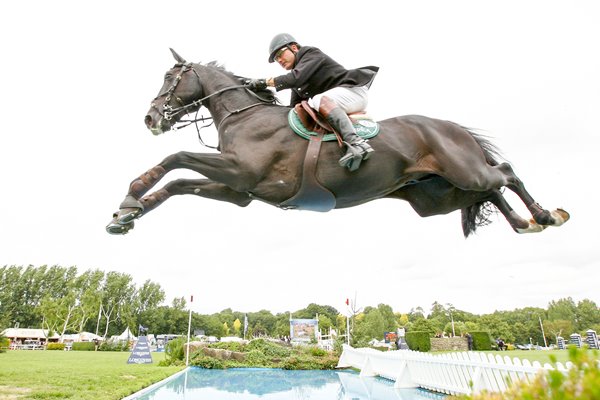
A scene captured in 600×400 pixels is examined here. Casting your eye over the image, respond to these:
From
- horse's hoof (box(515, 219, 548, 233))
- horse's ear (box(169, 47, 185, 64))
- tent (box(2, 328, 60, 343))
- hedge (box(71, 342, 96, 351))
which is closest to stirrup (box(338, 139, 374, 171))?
horse's hoof (box(515, 219, 548, 233))

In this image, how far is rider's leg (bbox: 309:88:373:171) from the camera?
380cm

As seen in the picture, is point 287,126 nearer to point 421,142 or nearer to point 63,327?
point 421,142

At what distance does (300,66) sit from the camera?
4.26 metres

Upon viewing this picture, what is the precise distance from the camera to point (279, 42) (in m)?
4.51

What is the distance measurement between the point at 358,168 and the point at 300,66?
4.26ft

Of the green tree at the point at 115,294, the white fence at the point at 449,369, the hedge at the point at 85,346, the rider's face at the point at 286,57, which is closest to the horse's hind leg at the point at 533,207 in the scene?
the white fence at the point at 449,369

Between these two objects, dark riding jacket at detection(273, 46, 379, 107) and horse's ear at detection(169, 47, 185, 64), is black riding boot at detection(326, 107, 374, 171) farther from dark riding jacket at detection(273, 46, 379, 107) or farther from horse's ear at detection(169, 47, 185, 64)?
horse's ear at detection(169, 47, 185, 64)

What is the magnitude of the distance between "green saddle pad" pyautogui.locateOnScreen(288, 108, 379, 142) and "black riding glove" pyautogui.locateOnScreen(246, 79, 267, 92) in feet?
2.01

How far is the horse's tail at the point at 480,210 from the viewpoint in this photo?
4820mm

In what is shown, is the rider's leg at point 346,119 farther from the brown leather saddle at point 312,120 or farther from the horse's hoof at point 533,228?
the horse's hoof at point 533,228

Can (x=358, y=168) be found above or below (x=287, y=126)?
below

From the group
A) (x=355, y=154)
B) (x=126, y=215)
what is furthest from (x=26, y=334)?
(x=355, y=154)

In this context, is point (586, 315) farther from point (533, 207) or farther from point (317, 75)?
point (317, 75)

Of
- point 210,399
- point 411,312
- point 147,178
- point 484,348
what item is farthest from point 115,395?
point 411,312
